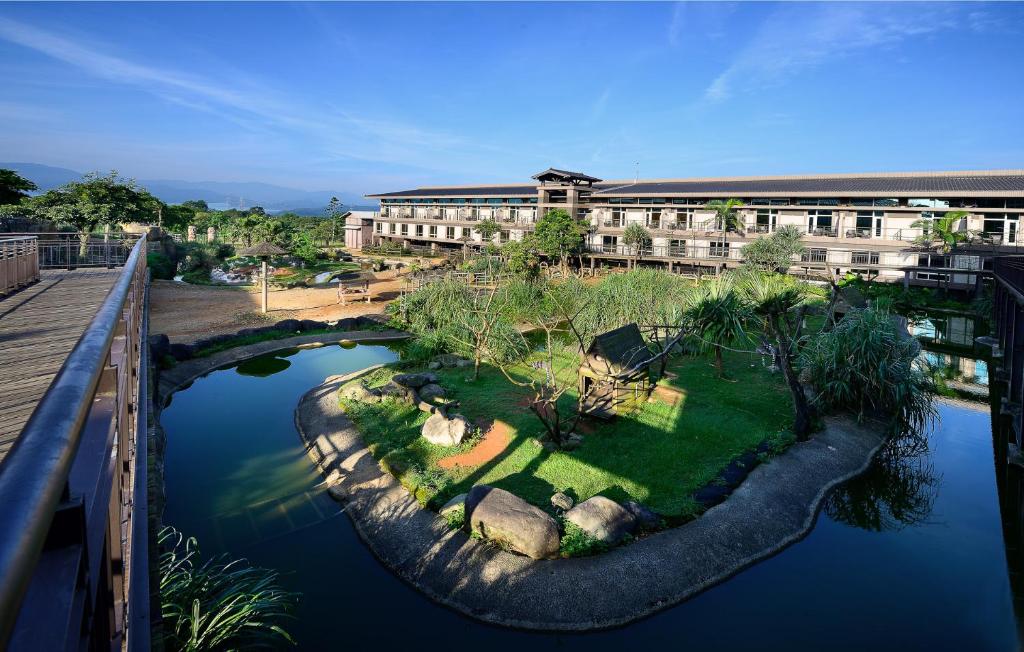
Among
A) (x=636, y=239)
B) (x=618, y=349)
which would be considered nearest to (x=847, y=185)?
(x=636, y=239)

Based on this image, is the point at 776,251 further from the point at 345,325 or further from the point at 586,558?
the point at 586,558

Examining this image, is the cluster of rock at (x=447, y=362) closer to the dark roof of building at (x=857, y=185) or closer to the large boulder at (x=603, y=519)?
the large boulder at (x=603, y=519)

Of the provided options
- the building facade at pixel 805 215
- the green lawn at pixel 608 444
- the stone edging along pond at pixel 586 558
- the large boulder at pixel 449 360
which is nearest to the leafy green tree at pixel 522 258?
the building facade at pixel 805 215

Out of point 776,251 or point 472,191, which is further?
point 472,191

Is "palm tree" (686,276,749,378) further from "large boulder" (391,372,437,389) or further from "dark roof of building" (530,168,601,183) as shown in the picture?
"dark roof of building" (530,168,601,183)

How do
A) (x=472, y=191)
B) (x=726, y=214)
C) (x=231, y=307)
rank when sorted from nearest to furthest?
(x=231, y=307)
(x=726, y=214)
(x=472, y=191)

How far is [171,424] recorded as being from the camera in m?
13.1

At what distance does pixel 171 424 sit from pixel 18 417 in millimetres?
9983

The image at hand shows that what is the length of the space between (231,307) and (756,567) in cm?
2343

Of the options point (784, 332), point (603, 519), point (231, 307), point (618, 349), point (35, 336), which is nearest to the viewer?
point (35, 336)

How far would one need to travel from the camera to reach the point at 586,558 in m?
7.86

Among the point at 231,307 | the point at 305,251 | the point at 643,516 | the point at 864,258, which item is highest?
the point at 305,251

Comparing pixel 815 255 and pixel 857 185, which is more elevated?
pixel 857 185

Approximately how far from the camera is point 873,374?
1251cm
